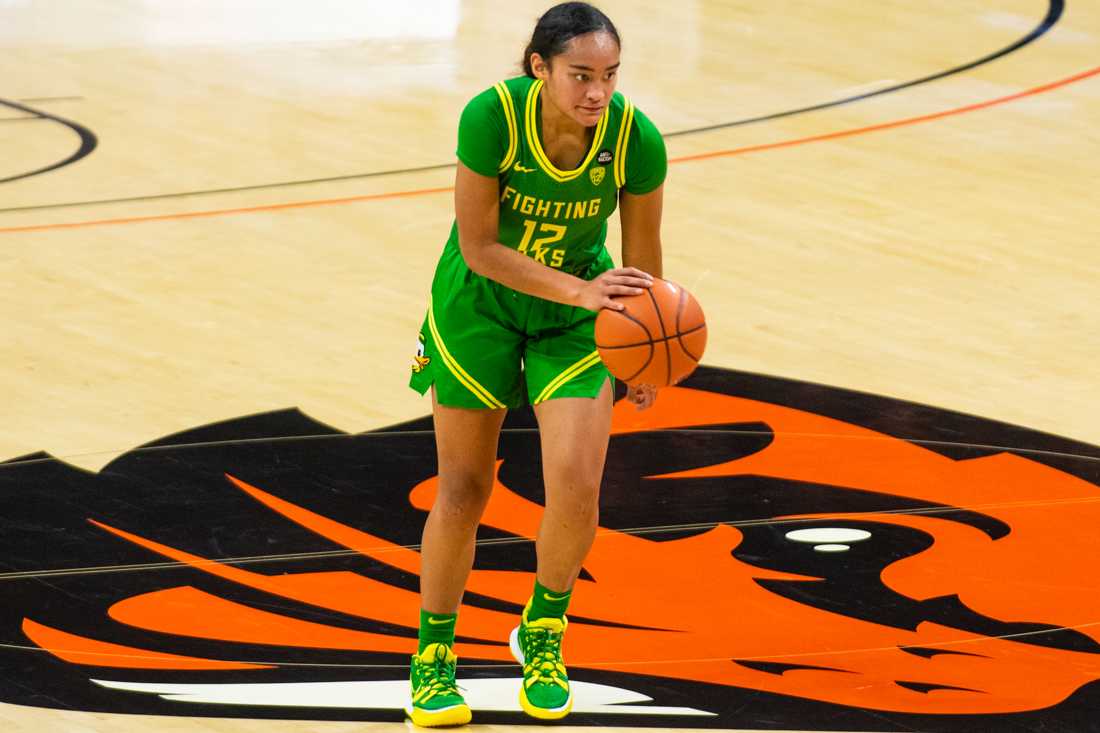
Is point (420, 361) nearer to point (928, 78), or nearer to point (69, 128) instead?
point (69, 128)

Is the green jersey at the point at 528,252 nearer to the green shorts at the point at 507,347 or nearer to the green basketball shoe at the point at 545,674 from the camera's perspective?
the green shorts at the point at 507,347

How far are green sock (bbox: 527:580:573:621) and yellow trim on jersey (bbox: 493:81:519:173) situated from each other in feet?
3.67

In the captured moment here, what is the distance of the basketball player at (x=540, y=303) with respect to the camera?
4.18 m

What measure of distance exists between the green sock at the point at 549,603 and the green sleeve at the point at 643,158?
105 centimetres

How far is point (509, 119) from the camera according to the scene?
4.19 meters

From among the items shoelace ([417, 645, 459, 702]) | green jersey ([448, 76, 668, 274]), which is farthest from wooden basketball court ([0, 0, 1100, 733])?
green jersey ([448, 76, 668, 274])

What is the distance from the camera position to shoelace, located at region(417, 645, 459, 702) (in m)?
4.56

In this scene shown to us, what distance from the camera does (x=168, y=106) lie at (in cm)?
1123

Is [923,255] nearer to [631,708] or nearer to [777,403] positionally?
[777,403]

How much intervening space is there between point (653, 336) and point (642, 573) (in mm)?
1547

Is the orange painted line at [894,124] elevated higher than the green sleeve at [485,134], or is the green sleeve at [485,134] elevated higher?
the green sleeve at [485,134]

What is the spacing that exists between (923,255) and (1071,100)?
10.3 feet

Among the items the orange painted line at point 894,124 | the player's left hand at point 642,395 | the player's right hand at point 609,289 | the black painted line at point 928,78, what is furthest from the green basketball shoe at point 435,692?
the black painted line at point 928,78

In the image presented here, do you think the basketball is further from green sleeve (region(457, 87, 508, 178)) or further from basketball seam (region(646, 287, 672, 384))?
green sleeve (region(457, 87, 508, 178))
